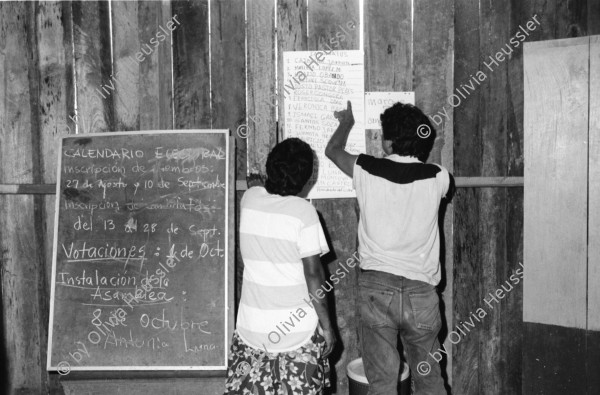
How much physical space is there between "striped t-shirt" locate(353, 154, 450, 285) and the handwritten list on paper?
62 cm

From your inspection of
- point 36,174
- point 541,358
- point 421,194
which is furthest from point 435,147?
point 36,174

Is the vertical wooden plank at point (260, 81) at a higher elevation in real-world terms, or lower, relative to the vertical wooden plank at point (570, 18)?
lower

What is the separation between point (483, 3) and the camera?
2.96 m

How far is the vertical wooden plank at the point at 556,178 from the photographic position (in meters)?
2.78

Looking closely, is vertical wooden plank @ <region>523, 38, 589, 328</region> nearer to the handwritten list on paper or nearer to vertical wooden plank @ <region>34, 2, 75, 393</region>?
the handwritten list on paper

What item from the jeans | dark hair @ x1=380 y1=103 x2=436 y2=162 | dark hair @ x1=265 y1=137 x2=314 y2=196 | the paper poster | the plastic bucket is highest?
the paper poster

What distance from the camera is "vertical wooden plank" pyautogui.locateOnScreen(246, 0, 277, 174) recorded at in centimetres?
300

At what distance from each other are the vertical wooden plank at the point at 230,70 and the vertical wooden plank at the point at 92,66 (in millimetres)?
614

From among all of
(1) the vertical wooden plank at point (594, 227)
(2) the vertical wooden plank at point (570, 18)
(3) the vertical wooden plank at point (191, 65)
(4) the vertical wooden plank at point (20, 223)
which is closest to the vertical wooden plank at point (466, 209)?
(2) the vertical wooden plank at point (570, 18)

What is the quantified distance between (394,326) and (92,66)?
2196mm

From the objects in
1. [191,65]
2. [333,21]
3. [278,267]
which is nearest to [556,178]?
[333,21]

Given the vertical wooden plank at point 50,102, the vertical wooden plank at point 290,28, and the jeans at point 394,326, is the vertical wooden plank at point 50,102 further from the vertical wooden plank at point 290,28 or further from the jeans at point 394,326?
the jeans at point 394,326

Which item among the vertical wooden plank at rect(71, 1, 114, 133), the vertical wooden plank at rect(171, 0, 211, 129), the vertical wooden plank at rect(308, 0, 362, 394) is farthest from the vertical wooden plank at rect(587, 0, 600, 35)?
the vertical wooden plank at rect(71, 1, 114, 133)

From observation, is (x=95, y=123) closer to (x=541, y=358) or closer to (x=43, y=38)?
(x=43, y=38)
